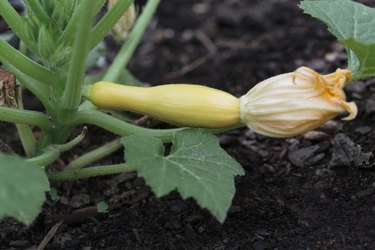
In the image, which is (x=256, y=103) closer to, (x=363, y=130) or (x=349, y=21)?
(x=349, y=21)

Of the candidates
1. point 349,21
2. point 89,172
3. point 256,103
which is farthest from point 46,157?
point 349,21

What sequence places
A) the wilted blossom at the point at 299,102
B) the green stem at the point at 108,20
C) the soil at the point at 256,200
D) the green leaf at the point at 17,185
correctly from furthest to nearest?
the green stem at the point at 108,20 → the soil at the point at 256,200 → the wilted blossom at the point at 299,102 → the green leaf at the point at 17,185

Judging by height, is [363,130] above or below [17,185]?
below

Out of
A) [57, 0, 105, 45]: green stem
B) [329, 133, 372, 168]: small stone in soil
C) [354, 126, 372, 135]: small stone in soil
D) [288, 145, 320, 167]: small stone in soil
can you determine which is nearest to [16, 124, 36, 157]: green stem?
[57, 0, 105, 45]: green stem

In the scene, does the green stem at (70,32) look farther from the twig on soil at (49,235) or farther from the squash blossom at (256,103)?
the twig on soil at (49,235)

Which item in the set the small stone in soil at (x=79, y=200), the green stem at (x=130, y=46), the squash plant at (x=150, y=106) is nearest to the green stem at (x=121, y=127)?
the squash plant at (x=150, y=106)

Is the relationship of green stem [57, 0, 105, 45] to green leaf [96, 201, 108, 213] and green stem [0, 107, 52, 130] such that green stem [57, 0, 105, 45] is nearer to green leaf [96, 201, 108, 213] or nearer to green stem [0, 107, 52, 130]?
green stem [0, 107, 52, 130]
